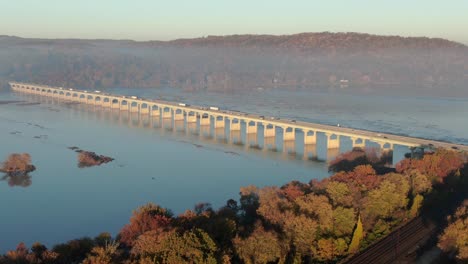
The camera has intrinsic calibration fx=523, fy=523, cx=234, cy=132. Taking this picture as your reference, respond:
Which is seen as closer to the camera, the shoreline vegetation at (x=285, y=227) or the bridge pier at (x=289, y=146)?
the shoreline vegetation at (x=285, y=227)

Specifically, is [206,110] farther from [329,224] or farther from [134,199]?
[329,224]

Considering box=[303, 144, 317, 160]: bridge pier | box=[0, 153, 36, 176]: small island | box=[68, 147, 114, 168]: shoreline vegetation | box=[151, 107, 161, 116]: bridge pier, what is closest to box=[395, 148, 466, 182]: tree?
box=[303, 144, 317, 160]: bridge pier

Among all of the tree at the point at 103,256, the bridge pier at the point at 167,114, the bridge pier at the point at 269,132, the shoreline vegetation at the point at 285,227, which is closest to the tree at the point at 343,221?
the shoreline vegetation at the point at 285,227

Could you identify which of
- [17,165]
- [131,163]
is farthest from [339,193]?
[17,165]

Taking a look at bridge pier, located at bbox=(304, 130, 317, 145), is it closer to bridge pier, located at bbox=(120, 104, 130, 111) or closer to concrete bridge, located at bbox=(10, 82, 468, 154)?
concrete bridge, located at bbox=(10, 82, 468, 154)

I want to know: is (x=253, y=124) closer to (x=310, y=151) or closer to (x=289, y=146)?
(x=289, y=146)

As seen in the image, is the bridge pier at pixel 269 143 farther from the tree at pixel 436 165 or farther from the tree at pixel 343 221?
the tree at pixel 343 221
